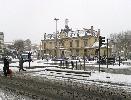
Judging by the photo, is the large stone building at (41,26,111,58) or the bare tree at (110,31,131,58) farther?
the bare tree at (110,31,131,58)

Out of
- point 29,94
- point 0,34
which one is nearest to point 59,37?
point 0,34

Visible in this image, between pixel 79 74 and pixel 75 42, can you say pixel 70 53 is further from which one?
pixel 79 74

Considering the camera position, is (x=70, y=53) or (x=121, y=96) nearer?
(x=121, y=96)

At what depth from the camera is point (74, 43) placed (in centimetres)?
10894

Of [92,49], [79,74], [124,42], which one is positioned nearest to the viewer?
[79,74]

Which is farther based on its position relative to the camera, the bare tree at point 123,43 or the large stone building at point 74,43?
the bare tree at point 123,43

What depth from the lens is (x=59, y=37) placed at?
115 meters

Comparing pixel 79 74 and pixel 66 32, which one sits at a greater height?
pixel 66 32

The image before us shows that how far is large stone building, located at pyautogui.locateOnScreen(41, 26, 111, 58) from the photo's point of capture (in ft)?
340

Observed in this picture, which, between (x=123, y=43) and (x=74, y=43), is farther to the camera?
(x=123, y=43)

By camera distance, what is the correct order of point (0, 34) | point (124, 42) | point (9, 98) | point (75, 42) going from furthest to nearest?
point (0, 34)
point (124, 42)
point (75, 42)
point (9, 98)

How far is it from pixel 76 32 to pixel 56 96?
96.9 metres

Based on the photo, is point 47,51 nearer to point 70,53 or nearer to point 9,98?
point 70,53

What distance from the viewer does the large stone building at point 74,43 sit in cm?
10362
